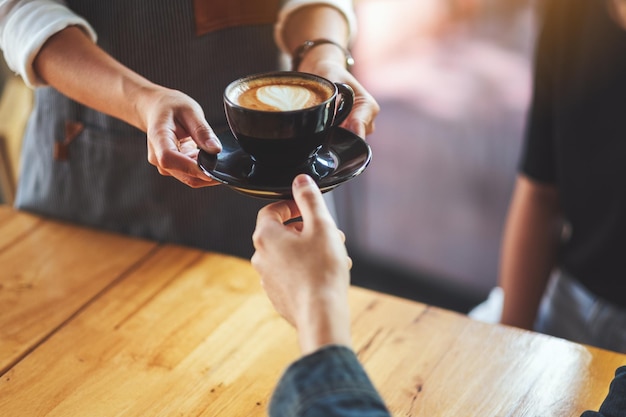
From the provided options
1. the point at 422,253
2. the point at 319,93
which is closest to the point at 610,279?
the point at 319,93

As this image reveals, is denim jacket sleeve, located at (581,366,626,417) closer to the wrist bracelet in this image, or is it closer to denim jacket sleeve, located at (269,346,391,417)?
denim jacket sleeve, located at (269,346,391,417)

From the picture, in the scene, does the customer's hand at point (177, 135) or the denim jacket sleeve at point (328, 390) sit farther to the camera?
the customer's hand at point (177, 135)

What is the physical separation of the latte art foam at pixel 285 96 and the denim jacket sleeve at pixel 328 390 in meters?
0.39

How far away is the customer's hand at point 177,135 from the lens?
988 millimetres

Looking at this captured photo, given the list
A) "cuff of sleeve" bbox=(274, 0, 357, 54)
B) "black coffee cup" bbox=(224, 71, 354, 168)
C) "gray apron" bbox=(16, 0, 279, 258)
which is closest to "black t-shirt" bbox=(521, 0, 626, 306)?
"cuff of sleeve" bbox=(274, 0, 357, 54)

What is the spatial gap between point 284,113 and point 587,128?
941 mm

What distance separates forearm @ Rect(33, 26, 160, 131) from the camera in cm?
118

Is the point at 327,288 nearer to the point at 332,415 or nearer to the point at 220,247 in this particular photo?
the point at 332,415

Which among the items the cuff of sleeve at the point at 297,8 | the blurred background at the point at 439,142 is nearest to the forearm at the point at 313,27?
the cuff of sleeve at the point at 297,8

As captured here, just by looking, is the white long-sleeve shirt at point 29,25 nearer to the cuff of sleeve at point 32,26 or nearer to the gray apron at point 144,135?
the cuff of sleeve at point 32,26

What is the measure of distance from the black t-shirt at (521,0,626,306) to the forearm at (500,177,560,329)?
0.16 ft

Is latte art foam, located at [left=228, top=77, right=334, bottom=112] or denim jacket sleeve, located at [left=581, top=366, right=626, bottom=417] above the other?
latte art foam, located at [left=228, top=77, right=334, bottom=112]

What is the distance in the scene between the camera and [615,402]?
880 millimetres

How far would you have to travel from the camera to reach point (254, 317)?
3.81 ft
